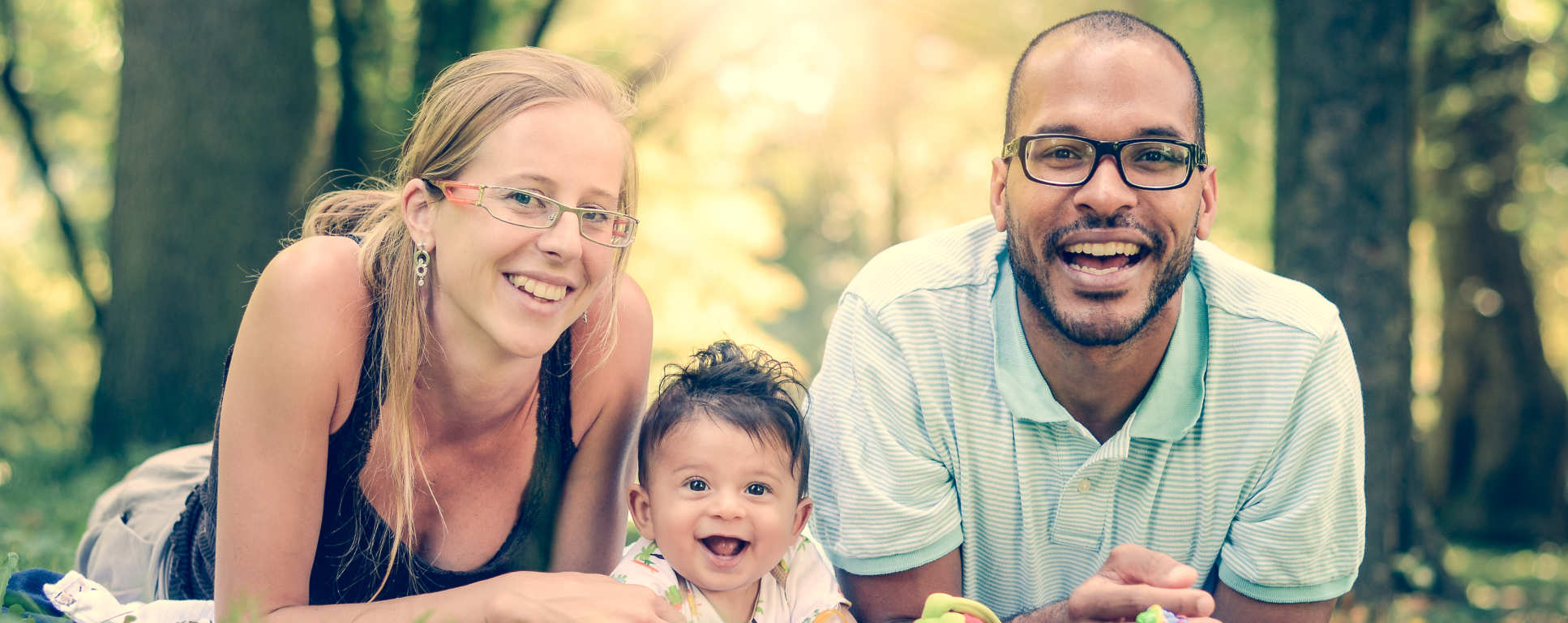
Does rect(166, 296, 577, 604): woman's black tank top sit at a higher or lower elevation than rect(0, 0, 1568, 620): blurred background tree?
lower

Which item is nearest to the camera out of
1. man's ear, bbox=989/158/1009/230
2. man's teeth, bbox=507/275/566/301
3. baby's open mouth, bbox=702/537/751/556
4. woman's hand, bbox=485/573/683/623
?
woman's hand, bbox=485/573/683/623

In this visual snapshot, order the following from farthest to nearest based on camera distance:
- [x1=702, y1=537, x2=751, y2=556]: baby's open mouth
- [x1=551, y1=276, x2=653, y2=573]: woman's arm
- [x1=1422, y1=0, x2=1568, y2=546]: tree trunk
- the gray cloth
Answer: [x1=1422, y1=0, x2=1568, y2=546]: tree trunk, the gray cloth, [x1=551, y1=276, x2=653, y2=573]: woman's arm, [x1=702, y1=537, x2=751, y2=556]: baby's open mouth

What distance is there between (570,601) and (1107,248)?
154 cm

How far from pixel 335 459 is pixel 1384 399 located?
460 centimetres

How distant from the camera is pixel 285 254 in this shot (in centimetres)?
287

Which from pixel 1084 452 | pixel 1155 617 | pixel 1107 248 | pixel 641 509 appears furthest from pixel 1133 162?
pixel 641 509

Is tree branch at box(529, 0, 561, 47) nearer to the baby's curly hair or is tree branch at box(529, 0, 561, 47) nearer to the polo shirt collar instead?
the baby's curly hair

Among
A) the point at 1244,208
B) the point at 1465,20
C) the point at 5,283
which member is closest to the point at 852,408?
the point at 1465,20

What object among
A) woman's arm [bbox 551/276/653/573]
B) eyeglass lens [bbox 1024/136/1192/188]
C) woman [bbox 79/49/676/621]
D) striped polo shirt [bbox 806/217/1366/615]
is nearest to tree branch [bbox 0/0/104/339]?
woman [bbox 79/49/676/621]

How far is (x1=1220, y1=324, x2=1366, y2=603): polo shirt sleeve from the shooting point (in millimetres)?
2961

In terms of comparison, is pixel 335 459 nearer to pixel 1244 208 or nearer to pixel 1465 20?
pixel 1465 20

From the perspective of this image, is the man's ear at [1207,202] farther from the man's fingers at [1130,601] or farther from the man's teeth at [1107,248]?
the man's fingers at [1130,601]

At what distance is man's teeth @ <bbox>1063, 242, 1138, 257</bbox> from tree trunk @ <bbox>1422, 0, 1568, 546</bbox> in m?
7.30

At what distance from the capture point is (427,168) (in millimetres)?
Answer: 2904
